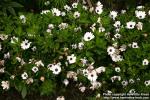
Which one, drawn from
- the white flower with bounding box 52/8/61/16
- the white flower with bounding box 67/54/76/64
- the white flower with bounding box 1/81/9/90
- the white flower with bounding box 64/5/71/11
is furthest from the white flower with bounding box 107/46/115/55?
the white flower with bounding box 1/81/9/90

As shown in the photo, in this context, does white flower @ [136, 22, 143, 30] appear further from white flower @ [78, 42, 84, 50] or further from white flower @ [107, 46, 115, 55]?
white flower @ [78, 42, 84, 50]

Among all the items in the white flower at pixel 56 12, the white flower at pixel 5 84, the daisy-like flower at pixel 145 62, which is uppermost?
the white flower at pixel 56 12

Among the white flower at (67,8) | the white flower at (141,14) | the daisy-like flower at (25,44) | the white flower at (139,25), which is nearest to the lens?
the daisy-like flower at (25,44)

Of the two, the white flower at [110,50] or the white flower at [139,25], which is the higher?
the white flower at [139,25]

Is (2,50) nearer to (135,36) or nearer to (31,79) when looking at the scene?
(31,79)

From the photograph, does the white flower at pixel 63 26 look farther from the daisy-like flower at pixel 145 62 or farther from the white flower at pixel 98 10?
the daisy-like flower at pixel 145 62

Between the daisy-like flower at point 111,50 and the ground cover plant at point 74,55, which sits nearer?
the ground cover plant at point 74,55

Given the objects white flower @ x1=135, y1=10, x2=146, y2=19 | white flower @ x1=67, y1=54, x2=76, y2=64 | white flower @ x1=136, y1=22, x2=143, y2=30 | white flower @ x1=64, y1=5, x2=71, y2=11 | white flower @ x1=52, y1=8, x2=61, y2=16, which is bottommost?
white flower @ x1=67, y1=54, x2=76, y2=64

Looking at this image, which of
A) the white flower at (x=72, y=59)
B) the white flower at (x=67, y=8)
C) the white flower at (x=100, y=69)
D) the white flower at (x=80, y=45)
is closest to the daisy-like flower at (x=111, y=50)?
the white flower at (x=100, y=69)
